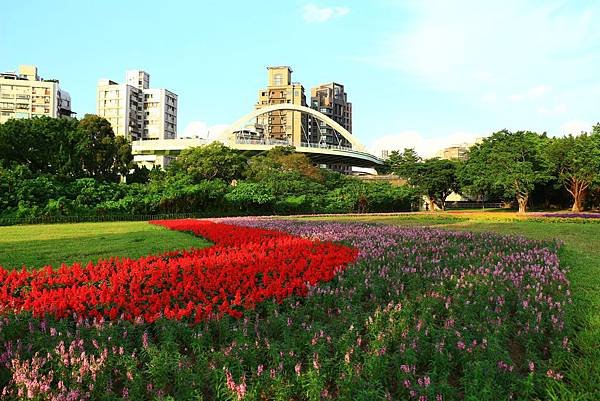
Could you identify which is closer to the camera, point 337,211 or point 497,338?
point 497,338

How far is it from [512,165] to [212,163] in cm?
3157

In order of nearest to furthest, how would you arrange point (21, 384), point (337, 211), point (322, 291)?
point (21, 384) → point (322, 291) → point (337, 211)

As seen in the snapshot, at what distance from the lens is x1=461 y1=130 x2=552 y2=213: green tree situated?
43844 mm

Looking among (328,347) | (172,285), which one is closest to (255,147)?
(172,285)

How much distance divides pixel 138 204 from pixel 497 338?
1043 inches

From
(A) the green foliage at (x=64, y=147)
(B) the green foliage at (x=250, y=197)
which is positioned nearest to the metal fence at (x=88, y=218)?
(B) the green foliage at (x=250, y=197)

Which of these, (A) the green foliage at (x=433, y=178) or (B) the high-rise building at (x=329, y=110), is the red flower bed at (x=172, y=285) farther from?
(B) the high-rise building at (x=329, y=110)

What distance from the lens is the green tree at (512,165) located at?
4384cm

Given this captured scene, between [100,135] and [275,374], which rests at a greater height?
[100,135]

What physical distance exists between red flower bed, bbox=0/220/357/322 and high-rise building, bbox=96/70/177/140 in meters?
111

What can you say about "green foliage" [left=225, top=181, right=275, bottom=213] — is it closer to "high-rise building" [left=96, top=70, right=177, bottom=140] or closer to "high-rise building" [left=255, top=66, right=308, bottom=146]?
"high-rise building" [left=96, top=70, right=177, bottom=140]

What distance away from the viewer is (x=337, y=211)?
1475 inches

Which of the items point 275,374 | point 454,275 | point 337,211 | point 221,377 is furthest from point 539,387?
point 337,211

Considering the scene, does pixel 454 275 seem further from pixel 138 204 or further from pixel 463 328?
pixel 138 204
